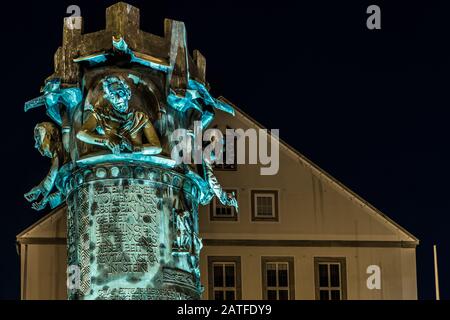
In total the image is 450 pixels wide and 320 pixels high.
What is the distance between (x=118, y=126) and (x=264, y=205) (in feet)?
83.7

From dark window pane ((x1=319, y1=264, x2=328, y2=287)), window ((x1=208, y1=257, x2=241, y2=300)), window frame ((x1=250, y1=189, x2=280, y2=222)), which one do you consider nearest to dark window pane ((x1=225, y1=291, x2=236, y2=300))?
window ((x1=208, y1=257, x2=241, y2=300))

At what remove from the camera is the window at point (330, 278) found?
51562mm

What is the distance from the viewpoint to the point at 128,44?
27078mm

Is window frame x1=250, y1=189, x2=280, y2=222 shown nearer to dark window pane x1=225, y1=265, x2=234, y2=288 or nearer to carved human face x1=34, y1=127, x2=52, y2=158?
dark window pane x1=225, y1=265, x2=234, y2=288

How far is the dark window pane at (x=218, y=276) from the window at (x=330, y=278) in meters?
2.96

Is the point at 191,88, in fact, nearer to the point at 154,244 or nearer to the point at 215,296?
the point at 154,244

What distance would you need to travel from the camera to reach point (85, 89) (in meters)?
27.5

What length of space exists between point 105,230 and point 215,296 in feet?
80.6

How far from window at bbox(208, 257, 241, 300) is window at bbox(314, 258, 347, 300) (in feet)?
8.12

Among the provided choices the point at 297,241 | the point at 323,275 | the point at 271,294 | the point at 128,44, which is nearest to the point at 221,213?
the point at 297,241

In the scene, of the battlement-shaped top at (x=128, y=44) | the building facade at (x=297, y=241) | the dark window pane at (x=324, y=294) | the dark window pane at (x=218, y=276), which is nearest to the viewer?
the battlement-shaped top at (x=128, y=44)

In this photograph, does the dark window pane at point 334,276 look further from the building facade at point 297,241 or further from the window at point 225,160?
the window at point 225,160

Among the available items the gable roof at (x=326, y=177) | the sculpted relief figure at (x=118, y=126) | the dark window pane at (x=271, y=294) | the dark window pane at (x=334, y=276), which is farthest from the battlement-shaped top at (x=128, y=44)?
the dark window pane at (x=334, y=276)
